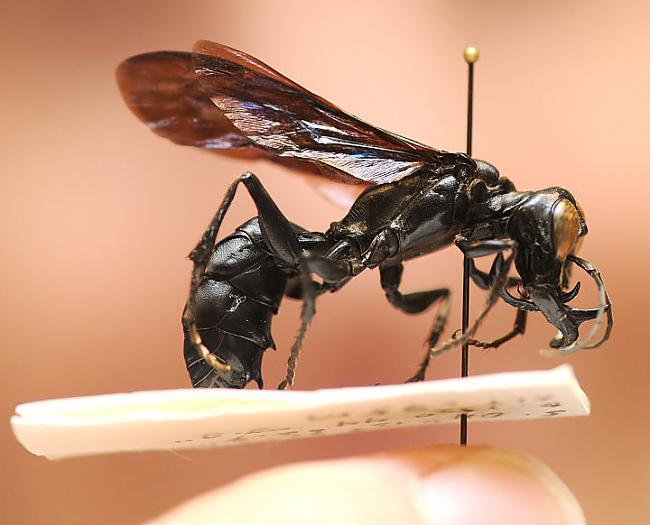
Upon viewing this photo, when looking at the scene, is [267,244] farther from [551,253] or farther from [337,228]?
[551,253]

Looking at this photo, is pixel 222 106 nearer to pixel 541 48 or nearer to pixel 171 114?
pixel 171 114

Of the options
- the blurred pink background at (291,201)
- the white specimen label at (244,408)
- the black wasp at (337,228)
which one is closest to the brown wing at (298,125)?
the black wasp at (337,228)

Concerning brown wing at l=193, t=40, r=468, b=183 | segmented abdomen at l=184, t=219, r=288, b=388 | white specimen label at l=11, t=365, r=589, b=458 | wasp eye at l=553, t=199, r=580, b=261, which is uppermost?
brown wing at l=193, t=40, r=468, b=183

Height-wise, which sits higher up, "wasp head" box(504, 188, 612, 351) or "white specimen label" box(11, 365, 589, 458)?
"wasp head" box(504, 188, 612, 351)

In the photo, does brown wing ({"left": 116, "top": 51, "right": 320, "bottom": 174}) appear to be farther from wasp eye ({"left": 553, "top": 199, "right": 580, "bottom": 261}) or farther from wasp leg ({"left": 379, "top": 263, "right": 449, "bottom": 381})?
wasp eye ({"left": 553, "top": 199, "right": 580, "bottom": 261})

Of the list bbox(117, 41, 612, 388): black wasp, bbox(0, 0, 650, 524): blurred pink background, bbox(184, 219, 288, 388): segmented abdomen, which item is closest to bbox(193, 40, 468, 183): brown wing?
bbox(117, 41, 612, 388): black wasp

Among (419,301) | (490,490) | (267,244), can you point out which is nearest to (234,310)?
(267,244)

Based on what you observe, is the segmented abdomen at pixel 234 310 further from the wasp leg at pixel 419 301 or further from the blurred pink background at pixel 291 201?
the blurred pink background at pixel 291 201
